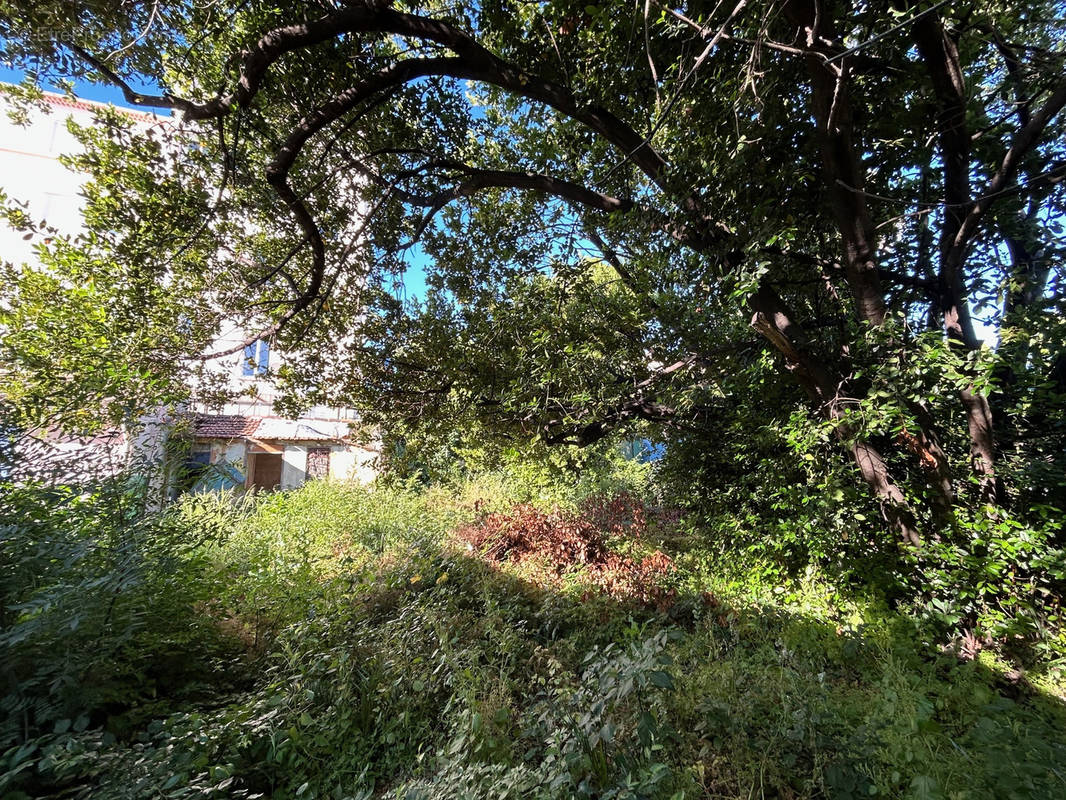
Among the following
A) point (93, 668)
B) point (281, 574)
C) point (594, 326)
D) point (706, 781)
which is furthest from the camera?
point (594, 326)

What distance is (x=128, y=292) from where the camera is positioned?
3629 millimetres

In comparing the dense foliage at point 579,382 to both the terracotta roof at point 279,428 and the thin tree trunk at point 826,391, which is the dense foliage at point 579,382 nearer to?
the thin tree trunk at point 826,391

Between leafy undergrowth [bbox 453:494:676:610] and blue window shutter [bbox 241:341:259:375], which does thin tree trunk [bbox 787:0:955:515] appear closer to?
leafy undergrowth [bbox 453:494:676:610]

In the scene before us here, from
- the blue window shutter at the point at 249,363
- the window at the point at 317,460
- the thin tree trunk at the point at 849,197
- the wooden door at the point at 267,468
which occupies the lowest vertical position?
the wooden door at the point at 267,468

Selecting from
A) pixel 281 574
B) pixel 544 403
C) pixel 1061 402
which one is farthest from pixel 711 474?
pixel 281 574

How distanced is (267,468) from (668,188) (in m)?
14.2

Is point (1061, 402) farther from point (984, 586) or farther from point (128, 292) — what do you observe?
point (128, 292)

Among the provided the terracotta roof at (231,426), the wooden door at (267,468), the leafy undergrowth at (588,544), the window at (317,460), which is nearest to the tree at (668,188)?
the leafy undergrowth at (588,544)

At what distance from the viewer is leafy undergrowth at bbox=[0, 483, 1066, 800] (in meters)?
1.78

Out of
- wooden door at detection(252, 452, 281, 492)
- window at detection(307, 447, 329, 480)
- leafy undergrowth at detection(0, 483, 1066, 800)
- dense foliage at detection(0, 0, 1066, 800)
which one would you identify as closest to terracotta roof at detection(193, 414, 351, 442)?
window at detection(307, 447, 329, 480)

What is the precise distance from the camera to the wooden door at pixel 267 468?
12.8m

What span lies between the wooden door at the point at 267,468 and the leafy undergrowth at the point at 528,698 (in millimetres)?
9282

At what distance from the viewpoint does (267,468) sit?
13.1 metres

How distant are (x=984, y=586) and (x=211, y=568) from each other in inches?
243
